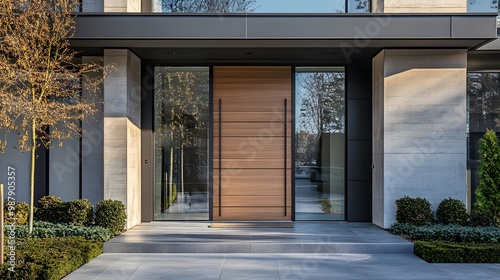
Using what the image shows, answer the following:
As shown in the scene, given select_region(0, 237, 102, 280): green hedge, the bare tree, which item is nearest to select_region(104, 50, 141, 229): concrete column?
the bare tree

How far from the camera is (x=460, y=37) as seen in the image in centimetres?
991

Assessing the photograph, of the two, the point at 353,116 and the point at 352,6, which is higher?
the point at 352,6

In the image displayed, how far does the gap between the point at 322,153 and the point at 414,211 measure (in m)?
2.80

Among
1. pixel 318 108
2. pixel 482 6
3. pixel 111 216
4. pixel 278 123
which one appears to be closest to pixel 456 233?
pixel 318 108

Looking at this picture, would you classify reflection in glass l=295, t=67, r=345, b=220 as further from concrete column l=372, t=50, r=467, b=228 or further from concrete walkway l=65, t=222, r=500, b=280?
concrete column l=372, t=50, r=467, b=228

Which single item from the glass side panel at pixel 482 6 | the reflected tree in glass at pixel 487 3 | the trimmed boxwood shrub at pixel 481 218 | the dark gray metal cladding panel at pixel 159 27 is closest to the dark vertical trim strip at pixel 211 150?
the dark gray metal cladding panel at pixel 159 27

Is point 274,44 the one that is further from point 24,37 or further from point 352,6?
point 24,37

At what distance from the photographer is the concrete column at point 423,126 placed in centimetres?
1083

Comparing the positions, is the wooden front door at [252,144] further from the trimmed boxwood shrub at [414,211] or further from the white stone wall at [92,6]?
the white stone wall at [92,6]

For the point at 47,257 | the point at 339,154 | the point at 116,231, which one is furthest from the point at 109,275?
the point at 339,154

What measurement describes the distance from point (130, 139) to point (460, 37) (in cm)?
728

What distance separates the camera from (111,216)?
10.1m

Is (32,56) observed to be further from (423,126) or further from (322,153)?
(423,126)

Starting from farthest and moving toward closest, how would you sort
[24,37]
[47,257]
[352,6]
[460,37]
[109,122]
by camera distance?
[352,6] → [109,122] → [460,37] → [24,37] → [47,257]
